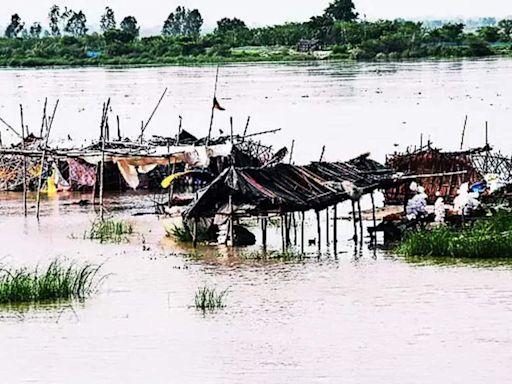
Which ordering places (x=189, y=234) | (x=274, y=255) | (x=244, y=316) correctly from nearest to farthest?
1. (x=244, y=316)
2. (x=274, y=255)
3. (x=189, y=234)

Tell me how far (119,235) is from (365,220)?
4.14 m

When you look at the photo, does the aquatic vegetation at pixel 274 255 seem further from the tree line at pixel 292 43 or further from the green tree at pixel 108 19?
the green tree at pixel 108 19

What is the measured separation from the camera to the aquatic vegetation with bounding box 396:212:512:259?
63.0ft

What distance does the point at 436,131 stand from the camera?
42.5 meters

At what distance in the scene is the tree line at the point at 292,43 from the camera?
112125mm

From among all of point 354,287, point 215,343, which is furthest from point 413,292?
point 215,343

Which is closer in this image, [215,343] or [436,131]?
[215,343]

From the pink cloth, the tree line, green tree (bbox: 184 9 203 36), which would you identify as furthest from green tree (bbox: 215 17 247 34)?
the pink cloth

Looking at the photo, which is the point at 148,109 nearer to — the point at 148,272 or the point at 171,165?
the point at 171,165

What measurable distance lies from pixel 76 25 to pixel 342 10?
139ft

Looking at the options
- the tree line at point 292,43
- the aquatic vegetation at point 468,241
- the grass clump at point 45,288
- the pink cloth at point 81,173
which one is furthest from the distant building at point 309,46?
the grass clump at point 45,288

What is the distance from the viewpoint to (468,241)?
19.3 metres

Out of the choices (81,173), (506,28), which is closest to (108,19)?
(506,28)

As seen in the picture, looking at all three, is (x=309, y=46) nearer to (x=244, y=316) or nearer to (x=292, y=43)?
(x=292, y=43)
